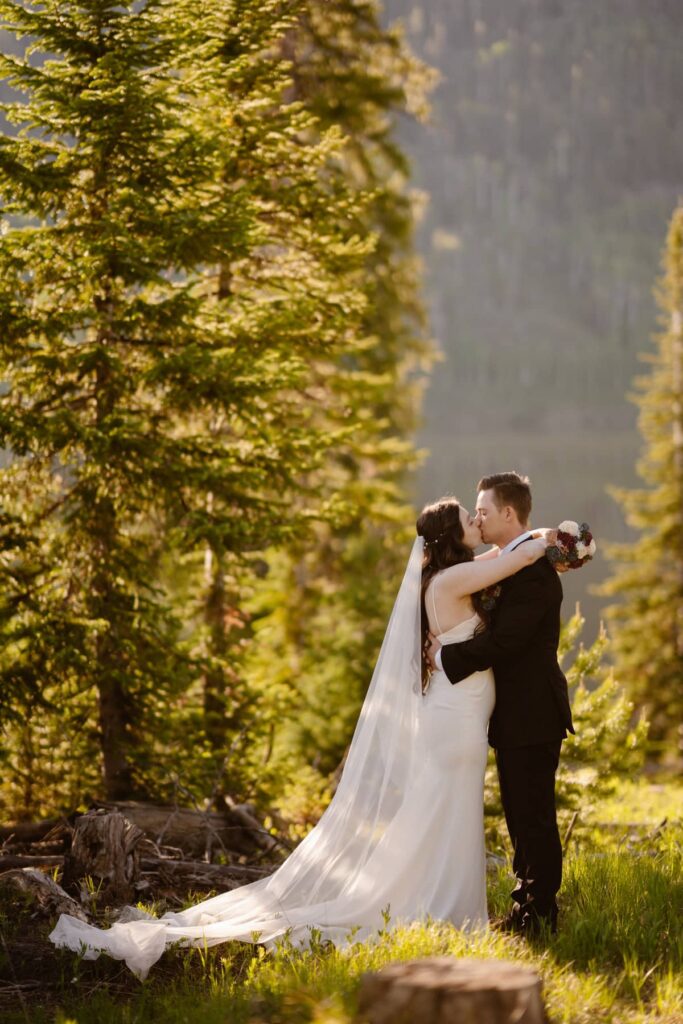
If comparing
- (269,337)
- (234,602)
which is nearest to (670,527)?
(234,602)

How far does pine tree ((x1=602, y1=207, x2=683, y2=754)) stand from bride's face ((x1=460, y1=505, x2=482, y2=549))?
62.2ft

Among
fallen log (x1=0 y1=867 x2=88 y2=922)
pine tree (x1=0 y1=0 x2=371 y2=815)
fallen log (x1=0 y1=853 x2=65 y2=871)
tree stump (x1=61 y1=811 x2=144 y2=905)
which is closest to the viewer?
fallen log (x1=0 y1=867 x2=88 y2=922)

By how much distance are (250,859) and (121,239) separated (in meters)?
5.52

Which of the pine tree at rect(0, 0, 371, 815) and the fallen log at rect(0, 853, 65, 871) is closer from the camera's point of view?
the fallen log at rect(0, 853, 65, 871)

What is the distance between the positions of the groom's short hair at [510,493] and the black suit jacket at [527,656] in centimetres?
47

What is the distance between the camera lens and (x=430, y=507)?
6.50 m

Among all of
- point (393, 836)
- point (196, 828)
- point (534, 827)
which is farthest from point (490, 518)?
point (196, 828)

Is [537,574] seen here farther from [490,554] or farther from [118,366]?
[118,366]

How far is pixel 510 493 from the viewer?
621 centimetres

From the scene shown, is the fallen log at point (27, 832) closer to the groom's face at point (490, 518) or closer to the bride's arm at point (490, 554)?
the bride's arm at point (490, 554)

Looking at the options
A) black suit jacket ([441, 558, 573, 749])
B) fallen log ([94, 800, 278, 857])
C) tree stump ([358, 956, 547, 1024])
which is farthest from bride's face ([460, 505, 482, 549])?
fallen log ([94, 800, 278, 857])

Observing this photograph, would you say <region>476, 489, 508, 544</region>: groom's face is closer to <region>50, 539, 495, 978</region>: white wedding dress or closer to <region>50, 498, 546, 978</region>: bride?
<region>50, 498, 546, 978</region>: bride

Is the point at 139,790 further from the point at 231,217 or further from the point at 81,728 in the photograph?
the point at 231,217

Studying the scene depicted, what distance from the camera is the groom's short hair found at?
6.21 m
